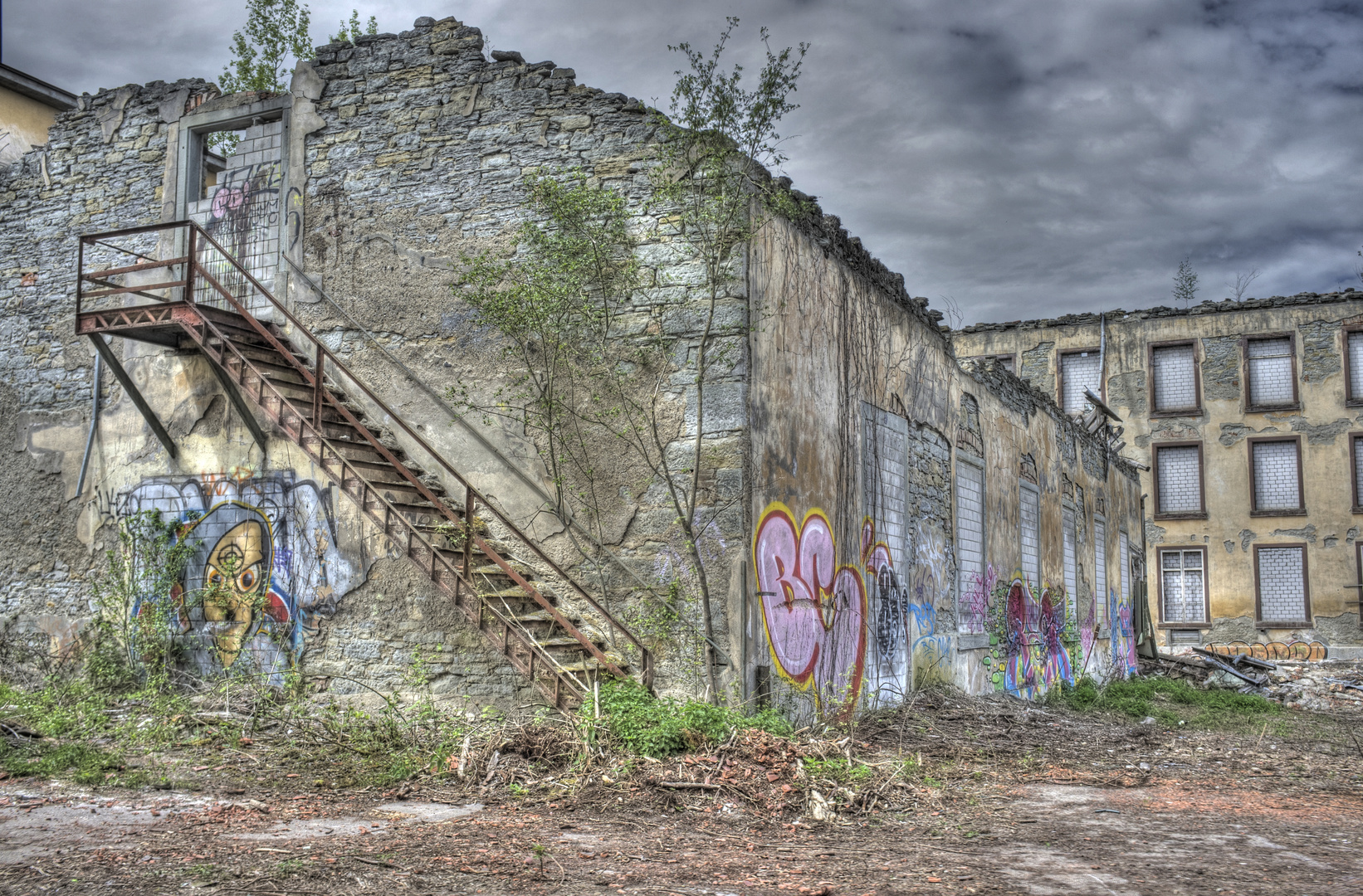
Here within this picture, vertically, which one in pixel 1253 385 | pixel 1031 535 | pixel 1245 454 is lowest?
pixel 1031 535

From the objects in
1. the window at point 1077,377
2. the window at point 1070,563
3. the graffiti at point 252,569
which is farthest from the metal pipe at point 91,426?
the window at point 1077,377

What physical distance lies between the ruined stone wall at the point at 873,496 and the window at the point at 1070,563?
3.65 ft

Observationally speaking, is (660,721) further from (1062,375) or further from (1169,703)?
(1062,375)

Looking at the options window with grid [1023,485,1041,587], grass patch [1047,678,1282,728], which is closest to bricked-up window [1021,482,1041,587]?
window with grid [1023,485,1041,587]

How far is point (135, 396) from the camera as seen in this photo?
10.2 m

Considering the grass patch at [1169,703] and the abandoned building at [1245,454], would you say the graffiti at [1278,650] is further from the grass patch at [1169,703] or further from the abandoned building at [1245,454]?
the grass patch at [1169,703]

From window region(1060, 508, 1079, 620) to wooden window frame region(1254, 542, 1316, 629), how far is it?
34.9 feet

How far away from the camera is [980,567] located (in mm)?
13500

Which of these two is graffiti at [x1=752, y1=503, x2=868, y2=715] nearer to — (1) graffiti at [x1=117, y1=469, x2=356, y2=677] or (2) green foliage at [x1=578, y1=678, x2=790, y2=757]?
(2) green foliage at [x1=578, y1=678, x2=790, y2=757]

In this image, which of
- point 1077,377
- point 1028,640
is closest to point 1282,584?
point 1077,377

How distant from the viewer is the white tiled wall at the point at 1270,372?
2633 centimetres

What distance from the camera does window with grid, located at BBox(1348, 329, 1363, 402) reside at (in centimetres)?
2580

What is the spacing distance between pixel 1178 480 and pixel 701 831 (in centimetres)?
2454

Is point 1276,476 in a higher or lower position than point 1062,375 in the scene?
lower
